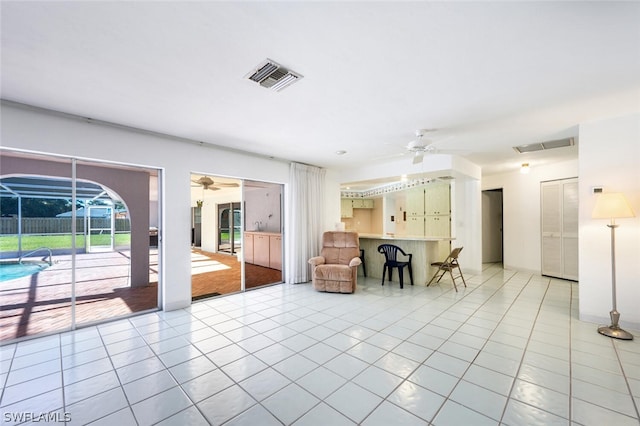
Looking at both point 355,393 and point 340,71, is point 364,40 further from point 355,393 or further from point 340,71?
point 355,393

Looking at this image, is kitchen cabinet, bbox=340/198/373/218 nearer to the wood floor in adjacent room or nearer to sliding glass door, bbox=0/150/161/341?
the wood floor in adjacent room

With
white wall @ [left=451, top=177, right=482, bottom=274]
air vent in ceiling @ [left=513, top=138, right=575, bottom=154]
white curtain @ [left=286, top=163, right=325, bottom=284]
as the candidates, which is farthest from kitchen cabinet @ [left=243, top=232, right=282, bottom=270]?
air vent in ceiling @ [left=513, top=138, right=575, bottom=154]

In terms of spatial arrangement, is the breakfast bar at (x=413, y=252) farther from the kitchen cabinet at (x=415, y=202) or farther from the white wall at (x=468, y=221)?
the kitchen cabinet at (x=415, y=202)

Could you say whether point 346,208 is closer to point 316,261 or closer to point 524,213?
point 316,261

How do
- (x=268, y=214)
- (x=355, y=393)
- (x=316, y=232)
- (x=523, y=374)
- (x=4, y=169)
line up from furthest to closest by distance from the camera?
(x=268, y=214) → (x=316, y=232) → (x=4, y=169) → (x=523, y=374) → (x=355, y=393)

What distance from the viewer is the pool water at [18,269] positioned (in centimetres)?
312

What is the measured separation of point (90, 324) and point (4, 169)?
202cm

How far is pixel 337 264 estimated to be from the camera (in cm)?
511

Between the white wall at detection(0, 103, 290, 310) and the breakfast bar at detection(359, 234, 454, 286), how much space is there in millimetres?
2925

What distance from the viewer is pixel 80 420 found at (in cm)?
170

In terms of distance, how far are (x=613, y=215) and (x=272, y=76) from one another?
152 inches

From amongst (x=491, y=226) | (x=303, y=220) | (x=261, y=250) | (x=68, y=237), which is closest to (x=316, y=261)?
(x=303, y=220)

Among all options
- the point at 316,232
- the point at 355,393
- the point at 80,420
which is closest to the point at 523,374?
the point at 355,393

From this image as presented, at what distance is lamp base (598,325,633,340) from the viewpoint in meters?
2.81
